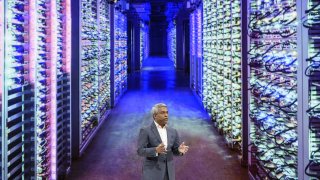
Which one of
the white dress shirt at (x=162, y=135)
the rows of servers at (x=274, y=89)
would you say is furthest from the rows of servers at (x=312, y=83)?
the white dress shirt at (x=162, y=135)

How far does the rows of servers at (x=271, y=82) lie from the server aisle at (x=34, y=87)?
2.33m

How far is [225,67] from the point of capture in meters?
7.86

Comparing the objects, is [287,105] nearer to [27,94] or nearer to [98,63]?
[27,94]

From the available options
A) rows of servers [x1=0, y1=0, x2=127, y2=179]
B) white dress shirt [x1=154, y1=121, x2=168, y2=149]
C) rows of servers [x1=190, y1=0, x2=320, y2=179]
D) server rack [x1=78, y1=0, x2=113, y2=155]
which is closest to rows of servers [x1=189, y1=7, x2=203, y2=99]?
server rack [x1=78, y1=0, x2=113, y2=155]

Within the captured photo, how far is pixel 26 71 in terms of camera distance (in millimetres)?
4410

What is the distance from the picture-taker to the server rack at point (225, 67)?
7043 mm

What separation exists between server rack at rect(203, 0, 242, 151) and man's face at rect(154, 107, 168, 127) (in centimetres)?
317

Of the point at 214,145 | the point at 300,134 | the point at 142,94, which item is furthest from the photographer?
the point at 142,94

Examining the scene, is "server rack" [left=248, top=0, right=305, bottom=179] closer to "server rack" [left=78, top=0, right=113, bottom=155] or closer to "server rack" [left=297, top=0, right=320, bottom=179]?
"server rack" [left=297, top=0, right=320, bottom=179]

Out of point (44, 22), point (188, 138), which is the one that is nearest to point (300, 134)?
point (44, 22)

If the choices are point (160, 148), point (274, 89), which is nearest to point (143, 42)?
point (274, 89)

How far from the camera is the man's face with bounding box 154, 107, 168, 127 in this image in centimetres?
394

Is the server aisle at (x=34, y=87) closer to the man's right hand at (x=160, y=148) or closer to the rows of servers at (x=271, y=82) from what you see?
the man's right hand at (x=160, y=148)

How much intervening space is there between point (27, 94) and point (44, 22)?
98 centimetres
